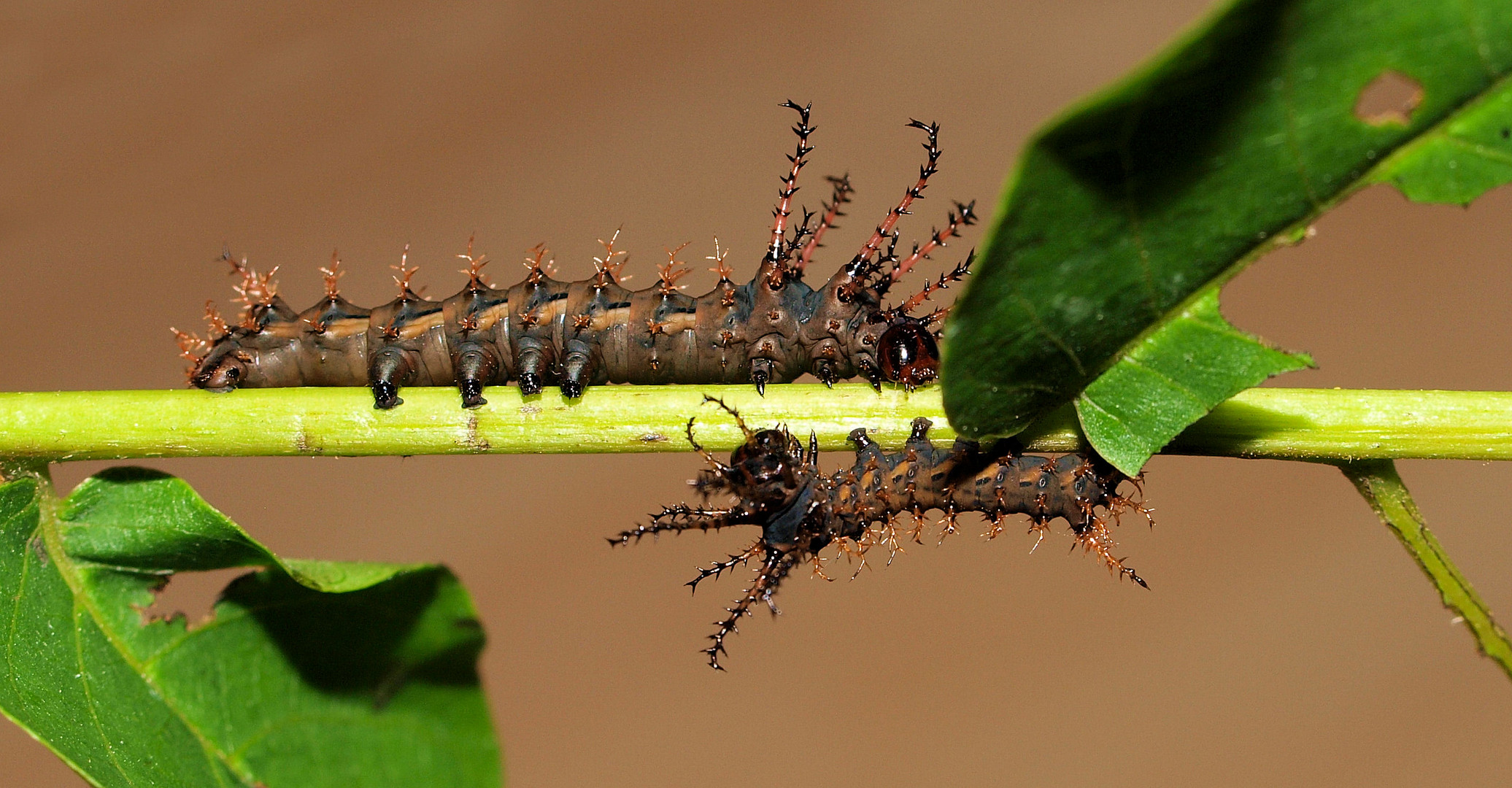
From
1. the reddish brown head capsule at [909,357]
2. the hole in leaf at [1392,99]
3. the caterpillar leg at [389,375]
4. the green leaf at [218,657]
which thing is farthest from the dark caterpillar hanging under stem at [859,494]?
the hole in leaf at [1392,99]

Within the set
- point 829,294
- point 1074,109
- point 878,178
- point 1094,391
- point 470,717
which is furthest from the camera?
point 878,178

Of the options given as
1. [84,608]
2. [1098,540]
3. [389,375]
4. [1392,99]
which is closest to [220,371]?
[389,375]

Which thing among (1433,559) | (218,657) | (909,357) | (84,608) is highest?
(909,357)

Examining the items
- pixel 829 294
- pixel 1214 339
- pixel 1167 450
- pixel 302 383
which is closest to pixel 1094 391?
pixel 1214 339

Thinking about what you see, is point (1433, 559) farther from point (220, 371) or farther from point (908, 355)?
point (220, 371)

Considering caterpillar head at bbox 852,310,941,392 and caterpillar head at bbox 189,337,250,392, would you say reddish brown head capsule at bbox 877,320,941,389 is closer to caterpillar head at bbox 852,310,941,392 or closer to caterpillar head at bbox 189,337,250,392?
caterpillar head at bbox 852,310,941,392

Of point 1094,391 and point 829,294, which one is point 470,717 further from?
point 1094,391

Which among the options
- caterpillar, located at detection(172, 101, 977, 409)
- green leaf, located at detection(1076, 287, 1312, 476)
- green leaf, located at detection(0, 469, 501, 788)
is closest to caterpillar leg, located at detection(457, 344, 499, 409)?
caterpillar, located at detection(172, 101, 977, 409)
